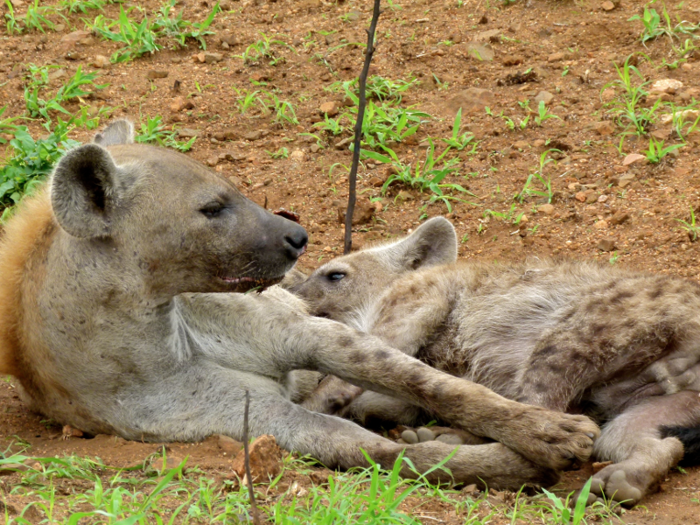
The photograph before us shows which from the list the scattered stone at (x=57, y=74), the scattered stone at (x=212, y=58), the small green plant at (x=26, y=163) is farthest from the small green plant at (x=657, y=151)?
the scattered stone at (x=57, y=74)

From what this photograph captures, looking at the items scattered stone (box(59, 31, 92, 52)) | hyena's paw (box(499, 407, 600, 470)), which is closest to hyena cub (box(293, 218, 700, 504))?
hyena's paw (box(499, 407, 600, 470))

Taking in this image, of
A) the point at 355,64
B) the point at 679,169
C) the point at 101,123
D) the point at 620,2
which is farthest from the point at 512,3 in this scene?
the point at 101,123

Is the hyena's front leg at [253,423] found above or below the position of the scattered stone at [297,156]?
below

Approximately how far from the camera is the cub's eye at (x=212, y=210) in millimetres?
3488

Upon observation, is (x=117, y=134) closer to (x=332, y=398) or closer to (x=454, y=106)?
(x=332, y=398)

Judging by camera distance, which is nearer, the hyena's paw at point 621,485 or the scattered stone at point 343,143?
the hyena's paw at point 621,485

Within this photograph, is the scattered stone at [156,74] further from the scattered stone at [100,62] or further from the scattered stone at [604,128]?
the scattered stone at [604,128]

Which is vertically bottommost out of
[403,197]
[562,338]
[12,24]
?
[562,338]

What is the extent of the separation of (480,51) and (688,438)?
13.6 ft

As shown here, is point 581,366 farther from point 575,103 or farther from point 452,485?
point 575,103

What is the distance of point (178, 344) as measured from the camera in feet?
12.2

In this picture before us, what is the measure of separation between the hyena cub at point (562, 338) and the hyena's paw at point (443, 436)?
0.26 meters

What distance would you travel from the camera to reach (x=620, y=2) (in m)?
7.07

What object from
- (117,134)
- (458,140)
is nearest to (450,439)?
(117,134)
